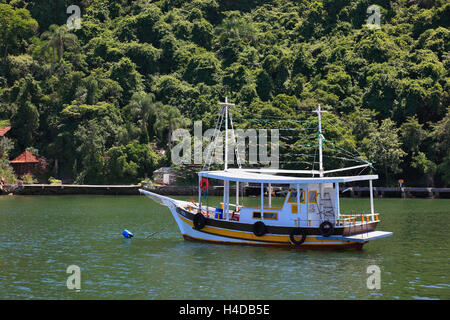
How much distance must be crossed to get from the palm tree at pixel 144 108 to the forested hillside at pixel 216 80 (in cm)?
25

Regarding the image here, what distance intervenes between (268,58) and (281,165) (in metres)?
33.6

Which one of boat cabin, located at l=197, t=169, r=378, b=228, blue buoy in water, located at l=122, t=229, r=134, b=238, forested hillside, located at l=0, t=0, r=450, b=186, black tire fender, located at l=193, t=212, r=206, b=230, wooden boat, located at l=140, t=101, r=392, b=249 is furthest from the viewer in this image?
forested hillside, located at l=0, t=0, r=450, b=186

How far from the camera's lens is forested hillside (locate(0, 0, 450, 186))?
96.0 m

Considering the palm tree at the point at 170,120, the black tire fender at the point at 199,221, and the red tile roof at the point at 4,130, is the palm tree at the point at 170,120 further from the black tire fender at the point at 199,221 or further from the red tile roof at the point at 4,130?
the black tire fender at the point at 199,221

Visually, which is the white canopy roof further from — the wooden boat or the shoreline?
the shoreline

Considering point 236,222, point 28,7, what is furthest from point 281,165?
point 28,7

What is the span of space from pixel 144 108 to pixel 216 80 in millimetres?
20645

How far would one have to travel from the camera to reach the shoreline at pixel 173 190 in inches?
3497

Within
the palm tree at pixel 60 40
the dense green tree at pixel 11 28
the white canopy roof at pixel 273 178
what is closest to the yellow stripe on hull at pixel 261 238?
the white canopy roof at pixel 273 178

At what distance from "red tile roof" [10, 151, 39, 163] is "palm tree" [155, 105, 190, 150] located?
22.1 m

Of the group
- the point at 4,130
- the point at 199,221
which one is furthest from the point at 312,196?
the point at 4,130

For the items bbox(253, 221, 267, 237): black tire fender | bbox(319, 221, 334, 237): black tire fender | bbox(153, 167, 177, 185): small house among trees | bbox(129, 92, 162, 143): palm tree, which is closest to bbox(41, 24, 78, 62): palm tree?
bbox(129, 92, 162, 143): palm tree

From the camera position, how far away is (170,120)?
104 m

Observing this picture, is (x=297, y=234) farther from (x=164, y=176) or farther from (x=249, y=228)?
(x=164, y=176)
